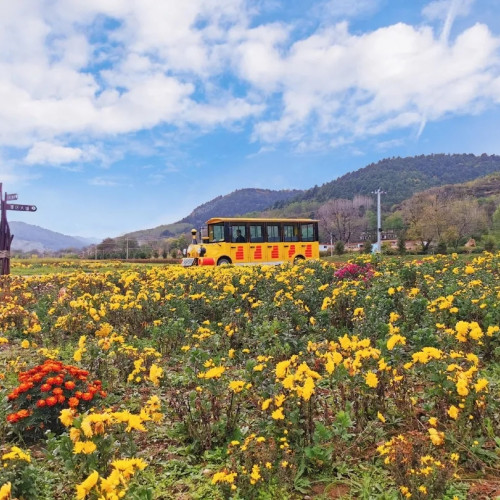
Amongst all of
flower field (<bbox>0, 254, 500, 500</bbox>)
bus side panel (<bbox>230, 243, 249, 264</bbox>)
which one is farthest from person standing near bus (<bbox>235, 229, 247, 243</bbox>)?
flower field (<bbox>0, 254, 500, 500</bbox>)

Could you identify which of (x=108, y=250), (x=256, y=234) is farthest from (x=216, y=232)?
(x=108, y=250)

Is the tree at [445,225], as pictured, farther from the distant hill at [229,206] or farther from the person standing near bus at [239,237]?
the distant hill at [229,206]

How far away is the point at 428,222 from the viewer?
121 ft

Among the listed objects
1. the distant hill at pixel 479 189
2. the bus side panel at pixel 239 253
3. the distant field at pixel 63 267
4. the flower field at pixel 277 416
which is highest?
the distant hill at pixel 479 189

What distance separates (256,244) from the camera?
19641 millimetres

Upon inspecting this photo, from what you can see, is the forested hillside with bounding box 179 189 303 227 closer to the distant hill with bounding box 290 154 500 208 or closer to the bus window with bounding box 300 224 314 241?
the distant hill with bounding box 290 154 500 208

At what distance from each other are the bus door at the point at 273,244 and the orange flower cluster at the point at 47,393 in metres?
16.6

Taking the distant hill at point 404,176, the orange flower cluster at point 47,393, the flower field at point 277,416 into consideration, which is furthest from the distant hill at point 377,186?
the orange flower cluster at point 47,393

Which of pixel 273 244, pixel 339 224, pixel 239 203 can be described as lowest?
pixel 273 244

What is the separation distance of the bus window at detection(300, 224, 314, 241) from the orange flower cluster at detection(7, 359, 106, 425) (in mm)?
18180

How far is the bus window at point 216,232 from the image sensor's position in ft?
62.9

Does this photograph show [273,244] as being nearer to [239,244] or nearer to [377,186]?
[239,244]

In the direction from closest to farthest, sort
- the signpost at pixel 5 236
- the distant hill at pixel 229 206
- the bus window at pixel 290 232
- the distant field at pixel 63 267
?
1. the signpost at pixel 5 236
2. the distant field at pixel 63 267
3. the bus window at pixel 290 232
4. the distant hill at pixel 229 206

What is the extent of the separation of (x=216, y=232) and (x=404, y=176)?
113 meters
